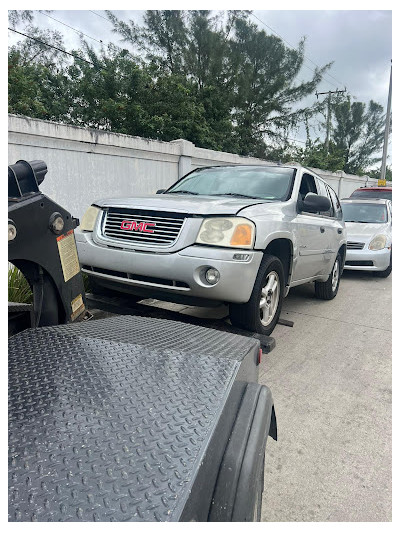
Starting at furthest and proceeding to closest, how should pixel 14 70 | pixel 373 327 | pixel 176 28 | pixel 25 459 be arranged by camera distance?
1. pixel 176 28
2. pixel 14 70
3. pixel 373 327
4. pixel 25 459

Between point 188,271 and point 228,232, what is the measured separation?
452 millimetres

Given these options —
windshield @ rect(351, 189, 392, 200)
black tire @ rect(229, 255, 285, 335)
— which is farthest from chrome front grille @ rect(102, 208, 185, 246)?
windshield @ rect(351, 189, 392, 200)

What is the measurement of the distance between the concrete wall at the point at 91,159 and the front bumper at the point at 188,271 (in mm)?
2414

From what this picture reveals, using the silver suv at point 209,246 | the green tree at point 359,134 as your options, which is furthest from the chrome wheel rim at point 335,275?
the green tree at point 359,134

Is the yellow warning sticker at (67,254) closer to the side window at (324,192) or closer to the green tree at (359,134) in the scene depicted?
the side window at (324,192)

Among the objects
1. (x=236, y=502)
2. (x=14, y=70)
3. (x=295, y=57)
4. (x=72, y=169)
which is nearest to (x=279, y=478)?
(x=236, y=502)

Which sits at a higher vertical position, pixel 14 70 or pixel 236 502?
pixel 14 70

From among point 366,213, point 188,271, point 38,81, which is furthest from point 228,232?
point 38,81

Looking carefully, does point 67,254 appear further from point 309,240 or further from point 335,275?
point 335,275

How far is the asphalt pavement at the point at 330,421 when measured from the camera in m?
1.81

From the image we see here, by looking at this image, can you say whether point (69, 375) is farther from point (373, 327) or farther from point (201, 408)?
point (373, 327)

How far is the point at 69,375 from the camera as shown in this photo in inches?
47.3

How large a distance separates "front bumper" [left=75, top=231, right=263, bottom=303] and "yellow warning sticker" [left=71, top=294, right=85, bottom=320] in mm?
991

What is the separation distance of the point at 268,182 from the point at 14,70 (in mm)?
10329
